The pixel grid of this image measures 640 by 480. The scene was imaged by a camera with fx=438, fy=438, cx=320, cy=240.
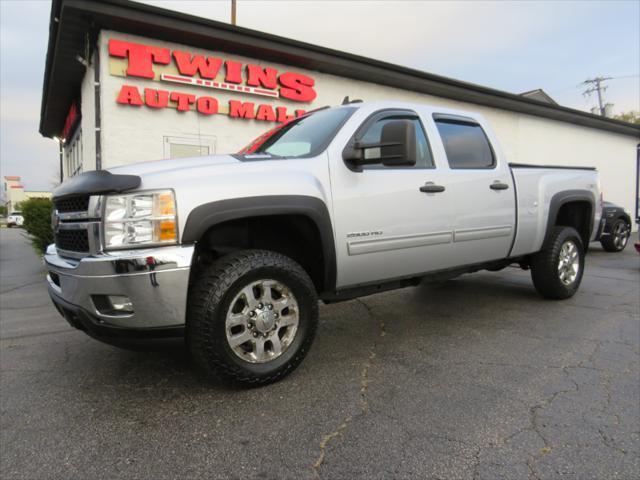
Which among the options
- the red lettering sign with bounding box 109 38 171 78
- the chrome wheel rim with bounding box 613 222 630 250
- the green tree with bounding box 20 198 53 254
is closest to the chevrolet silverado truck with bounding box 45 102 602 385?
the red lettering sign with bounding box 109 38 171 78

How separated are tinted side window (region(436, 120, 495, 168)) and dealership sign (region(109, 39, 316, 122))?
6531 mm

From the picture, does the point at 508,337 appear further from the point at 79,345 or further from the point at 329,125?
the point at 79,345

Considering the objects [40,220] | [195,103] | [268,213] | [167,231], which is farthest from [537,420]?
[40,220]

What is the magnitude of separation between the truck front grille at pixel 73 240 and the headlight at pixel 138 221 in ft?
0.74

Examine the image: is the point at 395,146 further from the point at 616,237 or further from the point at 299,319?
the point at 616,237

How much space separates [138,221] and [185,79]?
7520mm

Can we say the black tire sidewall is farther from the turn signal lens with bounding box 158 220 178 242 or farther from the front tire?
the turn signal lens with bounding box 158 220 178 242

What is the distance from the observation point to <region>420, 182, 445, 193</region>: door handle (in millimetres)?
3518

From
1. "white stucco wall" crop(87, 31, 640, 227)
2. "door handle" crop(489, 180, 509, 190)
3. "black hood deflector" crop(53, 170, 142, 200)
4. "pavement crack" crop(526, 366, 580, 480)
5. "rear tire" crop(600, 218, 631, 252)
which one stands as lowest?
"pavement crack" crop(526, 366, 580, 480)

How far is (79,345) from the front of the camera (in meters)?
3.83

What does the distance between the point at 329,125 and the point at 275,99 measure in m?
7.33

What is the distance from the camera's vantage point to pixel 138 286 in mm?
2340

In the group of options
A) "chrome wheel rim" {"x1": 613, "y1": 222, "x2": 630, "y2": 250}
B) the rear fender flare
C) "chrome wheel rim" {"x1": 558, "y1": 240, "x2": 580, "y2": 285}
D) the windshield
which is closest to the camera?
the windshield

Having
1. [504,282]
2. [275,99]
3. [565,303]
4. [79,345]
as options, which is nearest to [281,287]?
[79,345]
